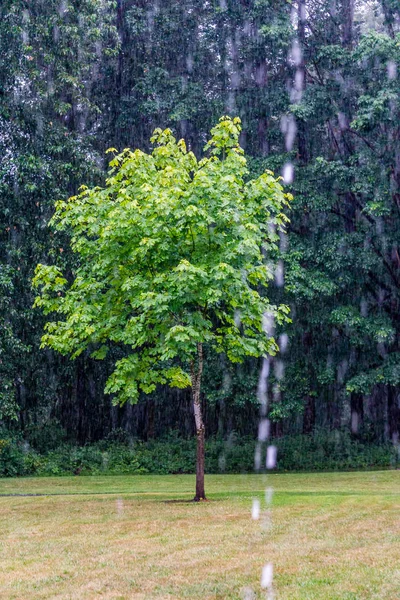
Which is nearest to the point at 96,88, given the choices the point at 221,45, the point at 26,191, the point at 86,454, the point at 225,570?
the point at 221,45

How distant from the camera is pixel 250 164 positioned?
99.1 ft

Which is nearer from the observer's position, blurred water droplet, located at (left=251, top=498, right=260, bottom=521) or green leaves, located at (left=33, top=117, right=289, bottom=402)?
blurred water droplet, located at (left=251, top=498, right=260, bottom=521)

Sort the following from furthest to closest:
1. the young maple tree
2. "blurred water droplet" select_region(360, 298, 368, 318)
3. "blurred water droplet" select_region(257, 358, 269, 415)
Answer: "blurred water droplet" select_region(360, 298, 368, 318), "blurred water droplet" select_region(257, 358, 269, 415), the young maple tree

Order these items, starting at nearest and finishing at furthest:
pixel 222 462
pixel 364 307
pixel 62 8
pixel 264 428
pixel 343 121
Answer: pixel 62 8 → pixel 222 462 → pixel 343 121 → pixel 364 307 → pixel 264 428

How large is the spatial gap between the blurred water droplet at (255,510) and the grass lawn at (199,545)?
121 millimetres

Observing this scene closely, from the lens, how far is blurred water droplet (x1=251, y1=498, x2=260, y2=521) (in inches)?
628

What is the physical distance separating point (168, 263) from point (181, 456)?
49.2ft

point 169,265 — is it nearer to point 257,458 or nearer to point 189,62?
point 257,458

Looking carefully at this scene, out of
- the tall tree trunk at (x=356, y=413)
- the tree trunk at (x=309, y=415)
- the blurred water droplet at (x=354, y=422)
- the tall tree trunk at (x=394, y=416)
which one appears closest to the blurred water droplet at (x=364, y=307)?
the tall tree trunk at (x=394, y=416)

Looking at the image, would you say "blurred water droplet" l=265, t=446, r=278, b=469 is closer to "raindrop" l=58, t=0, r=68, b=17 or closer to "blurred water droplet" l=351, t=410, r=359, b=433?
"blurred water droplet" l=351, t=410, r=359, b=433

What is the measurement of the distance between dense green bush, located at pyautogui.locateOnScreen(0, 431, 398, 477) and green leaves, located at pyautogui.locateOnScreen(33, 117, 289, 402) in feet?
37.5

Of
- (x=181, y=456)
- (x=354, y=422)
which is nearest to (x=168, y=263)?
(x=181, y=456)

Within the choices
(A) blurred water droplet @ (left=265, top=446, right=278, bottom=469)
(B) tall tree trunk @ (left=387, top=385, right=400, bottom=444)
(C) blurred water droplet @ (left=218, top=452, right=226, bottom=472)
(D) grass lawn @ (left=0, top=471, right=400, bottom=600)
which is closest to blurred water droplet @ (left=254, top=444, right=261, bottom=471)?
(A) blurred water droplet @ (left=265, top=446, right=278, bottom=469)

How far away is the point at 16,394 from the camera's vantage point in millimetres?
31859
